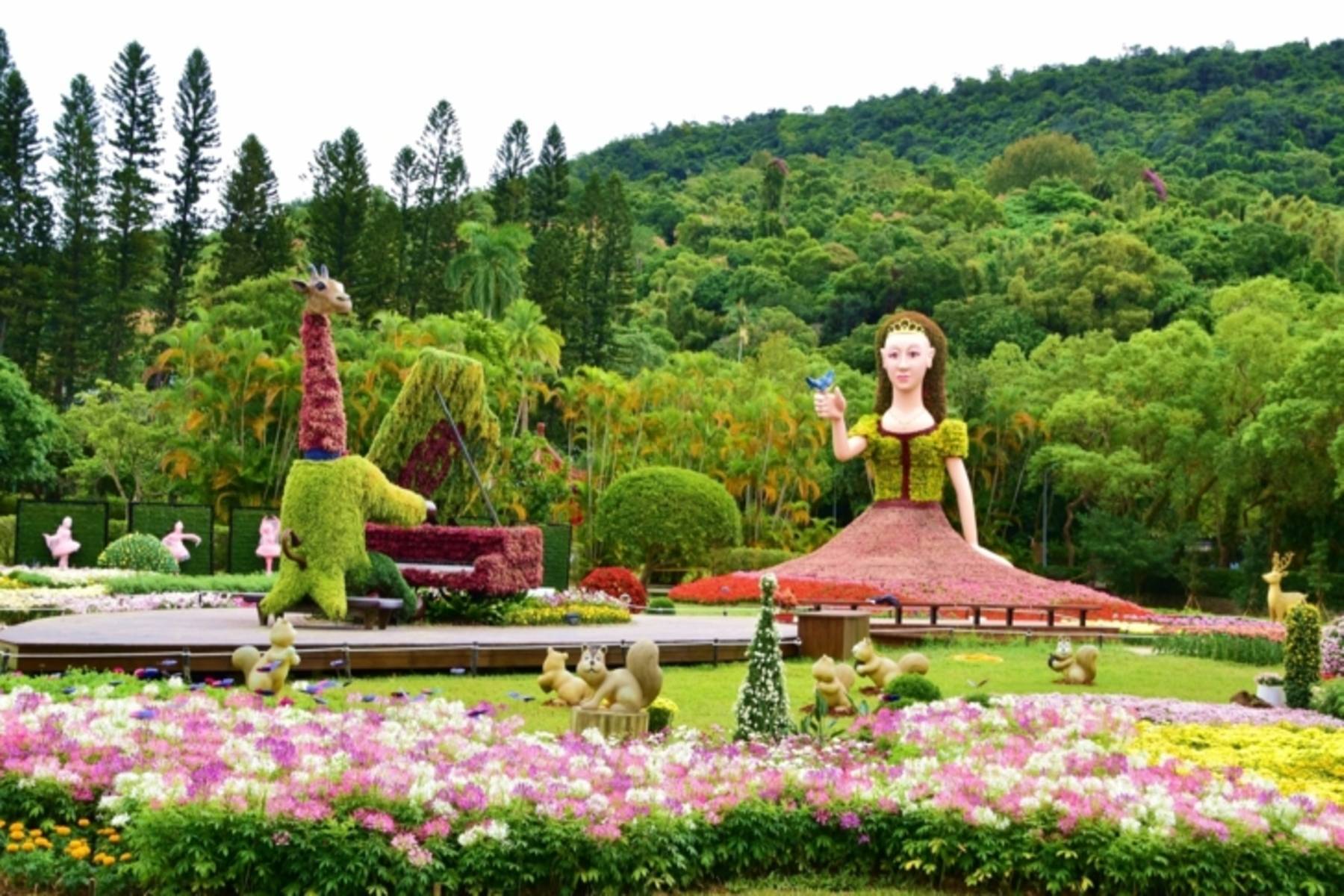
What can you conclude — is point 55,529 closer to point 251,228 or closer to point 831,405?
point 831,405

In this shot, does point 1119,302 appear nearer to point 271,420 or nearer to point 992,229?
point 992,229

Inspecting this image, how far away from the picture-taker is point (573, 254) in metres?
47.2

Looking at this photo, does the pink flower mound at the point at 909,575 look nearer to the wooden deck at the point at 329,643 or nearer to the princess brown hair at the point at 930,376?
the princess brown hair at the point at 930,376

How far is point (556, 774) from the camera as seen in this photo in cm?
705

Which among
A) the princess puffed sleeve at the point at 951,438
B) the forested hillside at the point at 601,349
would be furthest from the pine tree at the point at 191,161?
the princess puffed sleeve at the point at 951,438

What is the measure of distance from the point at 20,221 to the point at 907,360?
2625 centimetres

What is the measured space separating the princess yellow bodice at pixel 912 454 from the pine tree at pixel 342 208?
20.3 m

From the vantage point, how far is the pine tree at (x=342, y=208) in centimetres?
4072

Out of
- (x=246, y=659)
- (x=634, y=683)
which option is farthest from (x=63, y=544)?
(x=634, y=683)

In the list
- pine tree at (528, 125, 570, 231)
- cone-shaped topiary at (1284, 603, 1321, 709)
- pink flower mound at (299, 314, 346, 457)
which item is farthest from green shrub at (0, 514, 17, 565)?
pine tree at (528, 125, 570, 231)

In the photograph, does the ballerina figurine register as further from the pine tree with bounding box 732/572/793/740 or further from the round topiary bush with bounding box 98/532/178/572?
the pine tree with bounding box 732/572/793/740

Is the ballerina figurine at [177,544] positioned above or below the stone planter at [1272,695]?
above

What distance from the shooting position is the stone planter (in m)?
12.0

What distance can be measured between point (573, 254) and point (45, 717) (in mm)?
40135
